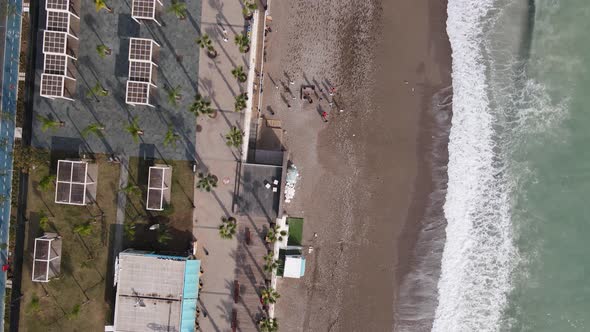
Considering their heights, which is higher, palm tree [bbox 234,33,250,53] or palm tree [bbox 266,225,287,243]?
palm tree [bbox 234,33,250,53]

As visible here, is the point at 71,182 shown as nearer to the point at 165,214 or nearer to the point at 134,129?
the point at 134,129

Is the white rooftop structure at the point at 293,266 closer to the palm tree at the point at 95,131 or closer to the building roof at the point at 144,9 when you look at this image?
the palm tree at the point at 95,131

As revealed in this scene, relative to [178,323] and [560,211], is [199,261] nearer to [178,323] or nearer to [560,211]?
[178,323]

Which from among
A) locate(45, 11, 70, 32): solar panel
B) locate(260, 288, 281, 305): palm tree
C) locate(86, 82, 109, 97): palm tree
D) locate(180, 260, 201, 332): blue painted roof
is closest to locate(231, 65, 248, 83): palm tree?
locate(86, 82, 109, 97): palm tree

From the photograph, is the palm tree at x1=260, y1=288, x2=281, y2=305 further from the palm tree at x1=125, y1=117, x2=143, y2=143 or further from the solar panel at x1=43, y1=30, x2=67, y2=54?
the solar panel at x1=43, y1=30, x2=67, y2=54

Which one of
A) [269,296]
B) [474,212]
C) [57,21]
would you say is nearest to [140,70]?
[57,21]

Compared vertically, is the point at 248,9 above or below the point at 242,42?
above
